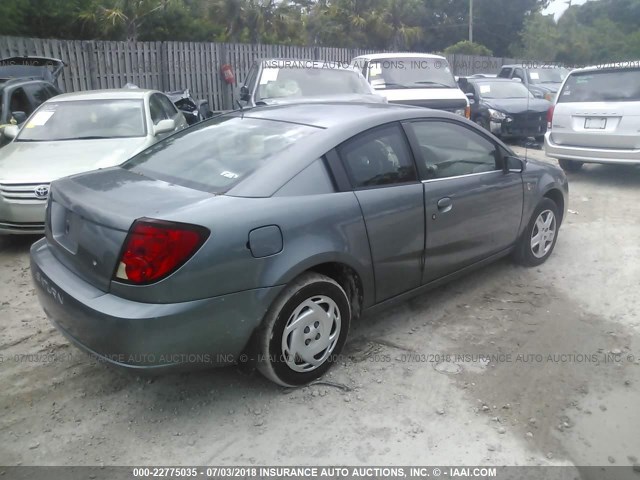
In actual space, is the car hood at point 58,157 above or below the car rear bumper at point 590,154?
above

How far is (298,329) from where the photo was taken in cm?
317

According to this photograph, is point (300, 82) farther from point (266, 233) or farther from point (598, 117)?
point (266, 233)

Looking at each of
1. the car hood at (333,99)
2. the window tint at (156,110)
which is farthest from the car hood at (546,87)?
the window tint at (156,110)

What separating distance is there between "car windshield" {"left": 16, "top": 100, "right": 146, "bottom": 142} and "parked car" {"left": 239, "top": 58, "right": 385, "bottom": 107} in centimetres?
216

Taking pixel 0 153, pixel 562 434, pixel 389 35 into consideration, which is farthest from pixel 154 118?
pixel 389 35

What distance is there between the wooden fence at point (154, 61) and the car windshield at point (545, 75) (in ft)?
21.3

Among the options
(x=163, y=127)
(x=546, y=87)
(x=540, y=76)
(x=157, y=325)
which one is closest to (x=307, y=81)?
(x=163, y=127)

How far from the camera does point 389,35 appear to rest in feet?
102

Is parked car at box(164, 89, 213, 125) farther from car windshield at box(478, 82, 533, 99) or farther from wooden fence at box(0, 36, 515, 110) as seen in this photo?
car windshield at box(478, 82, 533, 99)

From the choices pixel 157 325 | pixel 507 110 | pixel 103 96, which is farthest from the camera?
pixel 507 110

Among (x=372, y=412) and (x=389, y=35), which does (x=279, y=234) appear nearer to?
(x=372, y=412)

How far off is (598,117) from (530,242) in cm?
417

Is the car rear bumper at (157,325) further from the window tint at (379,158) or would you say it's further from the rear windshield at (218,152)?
the window tint at (379,158)

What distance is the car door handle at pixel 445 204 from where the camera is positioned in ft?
12.7
